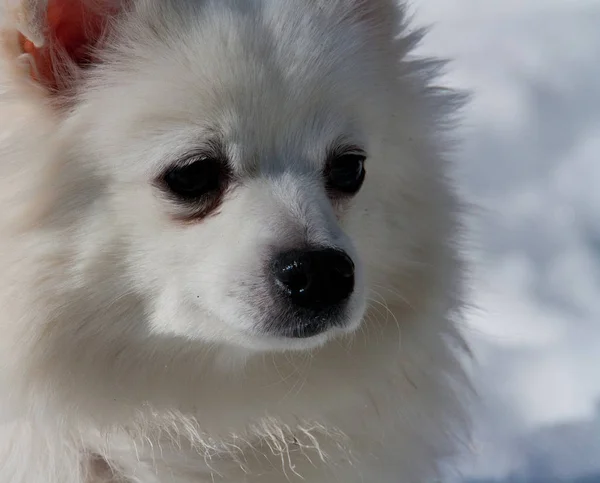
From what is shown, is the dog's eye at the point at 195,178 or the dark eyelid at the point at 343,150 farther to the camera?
the dark eyelid at the point at 343,150

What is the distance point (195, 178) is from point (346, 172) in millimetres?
469

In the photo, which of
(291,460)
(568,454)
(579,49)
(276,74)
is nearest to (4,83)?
(276,74)

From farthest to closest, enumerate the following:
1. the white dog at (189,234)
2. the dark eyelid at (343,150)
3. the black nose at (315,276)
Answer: the dark eyelid at (343,150)
the white dog at (189,234)
the black nose at (315,276)

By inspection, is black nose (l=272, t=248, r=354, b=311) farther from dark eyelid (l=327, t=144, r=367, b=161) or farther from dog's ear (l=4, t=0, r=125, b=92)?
dog's ear (l=4, t=0, r=125, b=92)

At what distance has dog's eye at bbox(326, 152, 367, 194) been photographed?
8.39 feet

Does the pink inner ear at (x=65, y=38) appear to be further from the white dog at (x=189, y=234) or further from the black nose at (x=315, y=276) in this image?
the black nose at (x=315, y=276)

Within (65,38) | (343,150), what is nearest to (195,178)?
(343,150)

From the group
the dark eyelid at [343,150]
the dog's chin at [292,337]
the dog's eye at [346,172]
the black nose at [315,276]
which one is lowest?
the dog's chin at [292,337]

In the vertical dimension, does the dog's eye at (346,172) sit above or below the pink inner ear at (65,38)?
below

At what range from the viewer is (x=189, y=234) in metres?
2.35

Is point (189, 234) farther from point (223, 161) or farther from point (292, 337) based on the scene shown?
point (292, 337)

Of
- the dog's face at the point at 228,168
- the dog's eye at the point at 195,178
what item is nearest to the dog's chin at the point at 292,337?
the dog's face at the point at 228,168

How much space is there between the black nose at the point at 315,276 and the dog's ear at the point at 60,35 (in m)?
0.83

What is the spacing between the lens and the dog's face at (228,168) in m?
2.29
